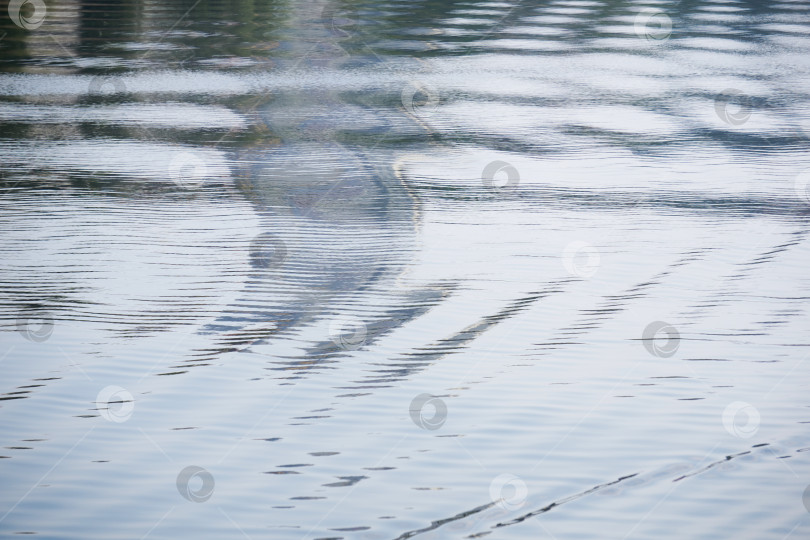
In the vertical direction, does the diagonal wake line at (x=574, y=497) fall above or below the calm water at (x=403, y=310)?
below

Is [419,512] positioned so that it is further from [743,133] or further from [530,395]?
[743,133]

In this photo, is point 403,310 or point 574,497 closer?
point 574,497

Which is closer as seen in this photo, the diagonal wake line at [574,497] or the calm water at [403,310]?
the diagonal wake line at [574,497]

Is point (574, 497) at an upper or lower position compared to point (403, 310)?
lower

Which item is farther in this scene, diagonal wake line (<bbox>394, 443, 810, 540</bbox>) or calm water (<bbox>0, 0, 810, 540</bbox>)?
calm water (<bbox>0, 0, 810, 540</bbox>)

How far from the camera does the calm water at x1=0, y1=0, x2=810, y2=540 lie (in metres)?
2.10

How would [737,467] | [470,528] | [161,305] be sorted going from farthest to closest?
[161,305], [737,467], [470,528]

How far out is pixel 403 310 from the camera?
3.03m

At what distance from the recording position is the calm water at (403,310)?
82.7 inches

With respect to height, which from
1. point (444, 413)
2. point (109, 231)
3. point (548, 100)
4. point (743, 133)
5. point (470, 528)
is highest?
point (548, 100)

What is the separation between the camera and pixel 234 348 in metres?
2.77

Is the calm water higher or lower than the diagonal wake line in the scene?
higher

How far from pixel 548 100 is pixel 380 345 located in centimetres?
372

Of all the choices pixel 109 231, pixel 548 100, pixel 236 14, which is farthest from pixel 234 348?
pixel 236 14
